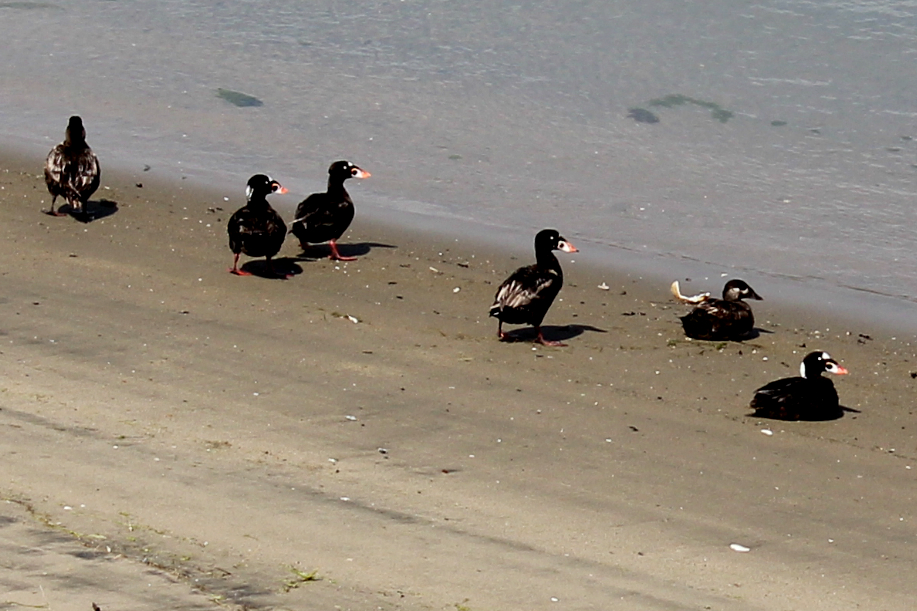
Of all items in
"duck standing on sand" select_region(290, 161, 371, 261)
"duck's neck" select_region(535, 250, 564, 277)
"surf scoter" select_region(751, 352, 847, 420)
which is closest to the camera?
"surf scoter" select_region(751, 352, 847, 420)

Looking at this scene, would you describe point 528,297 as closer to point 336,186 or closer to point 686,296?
point 686,296

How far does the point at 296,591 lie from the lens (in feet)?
16.9

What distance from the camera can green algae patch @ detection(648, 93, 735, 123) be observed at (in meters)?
16.3

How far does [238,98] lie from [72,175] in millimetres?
5004

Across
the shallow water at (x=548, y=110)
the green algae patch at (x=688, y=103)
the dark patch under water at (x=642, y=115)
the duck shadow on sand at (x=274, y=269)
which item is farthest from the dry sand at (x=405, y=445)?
the green algae patch at (x=688, y=103)

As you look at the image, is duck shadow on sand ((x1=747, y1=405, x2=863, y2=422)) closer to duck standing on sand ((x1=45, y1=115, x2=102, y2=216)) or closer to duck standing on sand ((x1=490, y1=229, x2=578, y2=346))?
duck standing on sand ((x1=490, y1=229, x2=578, y2=346))

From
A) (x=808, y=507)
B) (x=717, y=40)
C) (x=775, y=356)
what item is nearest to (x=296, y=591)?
(x=808, y=507)

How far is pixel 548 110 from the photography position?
1623 cm

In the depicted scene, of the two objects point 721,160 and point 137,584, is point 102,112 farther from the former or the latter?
point 137,584

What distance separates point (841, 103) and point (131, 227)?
354 inches

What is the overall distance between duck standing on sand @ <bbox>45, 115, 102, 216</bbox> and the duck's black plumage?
4991mm

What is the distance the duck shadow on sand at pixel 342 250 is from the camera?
11444mm

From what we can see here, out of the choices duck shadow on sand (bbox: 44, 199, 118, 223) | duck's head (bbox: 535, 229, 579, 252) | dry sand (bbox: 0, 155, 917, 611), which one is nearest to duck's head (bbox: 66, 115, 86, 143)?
duck shadow on sand (bbox: 44, 199, 118, 223)

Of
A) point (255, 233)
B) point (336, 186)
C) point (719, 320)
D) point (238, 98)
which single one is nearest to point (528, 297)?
point (719, 320)
